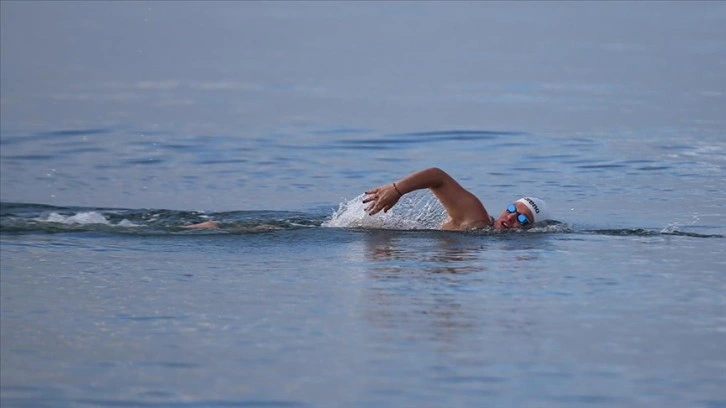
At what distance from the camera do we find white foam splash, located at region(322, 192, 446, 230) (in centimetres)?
1508

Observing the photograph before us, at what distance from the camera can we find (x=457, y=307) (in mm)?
11180

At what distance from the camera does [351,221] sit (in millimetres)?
15062

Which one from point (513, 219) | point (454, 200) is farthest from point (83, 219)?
point (513, 219)

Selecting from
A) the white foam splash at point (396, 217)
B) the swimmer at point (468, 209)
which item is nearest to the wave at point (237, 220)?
the white foam splash at point (396, 217)

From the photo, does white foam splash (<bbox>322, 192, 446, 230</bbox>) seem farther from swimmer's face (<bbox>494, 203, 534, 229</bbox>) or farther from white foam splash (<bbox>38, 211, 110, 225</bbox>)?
white foam splash (<bbox>38, 211, 110, 225</bbox>)

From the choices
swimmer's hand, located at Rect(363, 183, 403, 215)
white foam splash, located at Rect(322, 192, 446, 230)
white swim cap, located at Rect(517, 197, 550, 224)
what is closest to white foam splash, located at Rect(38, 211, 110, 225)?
white foam splash, located at Rect(322, 192, 446, 230)

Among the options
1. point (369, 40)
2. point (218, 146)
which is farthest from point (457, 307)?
point (369, 40)

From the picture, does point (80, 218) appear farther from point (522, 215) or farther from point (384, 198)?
point (522, 215)

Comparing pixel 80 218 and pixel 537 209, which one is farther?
pixel 80 218

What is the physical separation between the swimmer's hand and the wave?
87 cm

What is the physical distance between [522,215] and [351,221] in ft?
5.31

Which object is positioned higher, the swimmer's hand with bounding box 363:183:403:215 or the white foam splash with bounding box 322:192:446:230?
the swimmer's hand with bounding box 363:183:403:215

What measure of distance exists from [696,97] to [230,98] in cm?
766

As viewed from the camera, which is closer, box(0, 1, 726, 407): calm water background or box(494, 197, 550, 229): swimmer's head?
box(0, 1, 726, 407): calm water background
